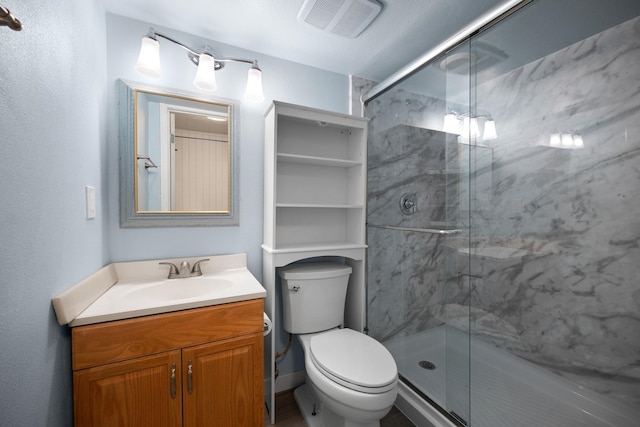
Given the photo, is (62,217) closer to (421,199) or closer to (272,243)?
(272,243)

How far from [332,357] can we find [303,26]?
1.80 m

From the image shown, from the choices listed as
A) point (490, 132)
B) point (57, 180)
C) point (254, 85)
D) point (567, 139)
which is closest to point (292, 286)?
point (57, 180)

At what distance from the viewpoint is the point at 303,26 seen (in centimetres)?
142

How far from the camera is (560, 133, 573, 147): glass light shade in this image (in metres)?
1.31

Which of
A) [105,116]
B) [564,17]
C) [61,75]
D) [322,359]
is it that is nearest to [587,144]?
[564,17]

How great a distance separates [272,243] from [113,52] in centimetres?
133

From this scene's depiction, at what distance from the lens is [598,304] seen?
52.1 inches

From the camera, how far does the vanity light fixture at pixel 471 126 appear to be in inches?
56.4

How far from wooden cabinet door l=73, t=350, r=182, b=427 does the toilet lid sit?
2.10 feet

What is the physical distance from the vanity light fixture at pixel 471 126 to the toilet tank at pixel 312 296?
1083mm

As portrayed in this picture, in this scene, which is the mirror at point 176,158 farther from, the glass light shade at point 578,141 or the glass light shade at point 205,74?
the glass light shade at point 578,141

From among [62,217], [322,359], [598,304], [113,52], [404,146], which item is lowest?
[322,359]

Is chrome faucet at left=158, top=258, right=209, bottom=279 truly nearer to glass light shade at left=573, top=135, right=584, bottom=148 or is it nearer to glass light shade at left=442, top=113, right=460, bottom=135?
glass light shade at left=442, top=113, right=460, bottom=135

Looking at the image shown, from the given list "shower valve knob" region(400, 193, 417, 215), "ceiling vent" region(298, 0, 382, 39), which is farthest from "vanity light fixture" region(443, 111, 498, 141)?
"ceiling vent" region(298, 0, 382, 39)
